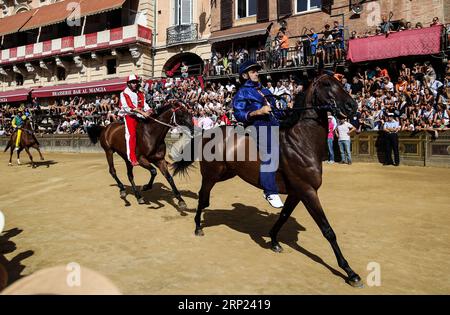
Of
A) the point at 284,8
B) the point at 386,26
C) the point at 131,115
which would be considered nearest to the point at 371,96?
the point at 386,26

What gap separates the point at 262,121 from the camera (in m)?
4.71

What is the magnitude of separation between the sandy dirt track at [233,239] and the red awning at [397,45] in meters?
7.39

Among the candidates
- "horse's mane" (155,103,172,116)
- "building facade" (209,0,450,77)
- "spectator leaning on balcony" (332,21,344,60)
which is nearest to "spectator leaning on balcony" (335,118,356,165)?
"building facade" (209,0,450,77)

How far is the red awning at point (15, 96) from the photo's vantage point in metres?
30.3

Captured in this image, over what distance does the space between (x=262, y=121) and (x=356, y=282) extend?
2.31m

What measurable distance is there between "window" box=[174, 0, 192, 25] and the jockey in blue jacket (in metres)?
21.9

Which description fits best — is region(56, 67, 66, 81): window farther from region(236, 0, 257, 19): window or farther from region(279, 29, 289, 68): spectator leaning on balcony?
region(279, 29, 289, 68): spectator leaning on balcony

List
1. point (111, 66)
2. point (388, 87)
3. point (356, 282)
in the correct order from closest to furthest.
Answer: point (356, 282) → point (388, 87) → point (111, 66)

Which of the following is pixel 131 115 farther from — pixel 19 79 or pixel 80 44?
pixel 19 79

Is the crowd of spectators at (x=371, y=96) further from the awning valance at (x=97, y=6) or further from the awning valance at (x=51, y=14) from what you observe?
the awning valance at (x=51, y=14)

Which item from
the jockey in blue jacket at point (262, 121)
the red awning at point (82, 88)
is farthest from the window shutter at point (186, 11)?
the jockey in blue jacket at point (262, 121)

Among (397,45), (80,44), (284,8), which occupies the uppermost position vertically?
(80,44)

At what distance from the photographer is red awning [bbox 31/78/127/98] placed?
25406 mm
